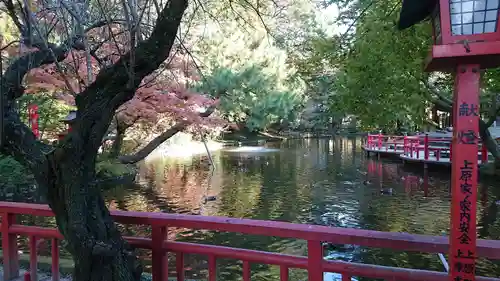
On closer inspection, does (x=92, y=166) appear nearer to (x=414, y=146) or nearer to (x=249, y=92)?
(x=249, y=92)

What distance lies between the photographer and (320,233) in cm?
221

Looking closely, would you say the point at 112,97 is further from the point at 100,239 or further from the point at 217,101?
the point at 217,101

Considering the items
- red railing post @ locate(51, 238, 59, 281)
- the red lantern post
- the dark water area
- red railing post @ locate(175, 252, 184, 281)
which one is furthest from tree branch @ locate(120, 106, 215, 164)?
the red lantern post

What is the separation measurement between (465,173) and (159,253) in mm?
1904

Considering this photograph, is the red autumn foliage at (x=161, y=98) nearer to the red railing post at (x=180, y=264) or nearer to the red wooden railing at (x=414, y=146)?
the red railing post at (x=180, y=264)

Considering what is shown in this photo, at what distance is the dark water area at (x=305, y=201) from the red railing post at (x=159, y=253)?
3268 millimetres

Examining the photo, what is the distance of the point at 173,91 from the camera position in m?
11.6

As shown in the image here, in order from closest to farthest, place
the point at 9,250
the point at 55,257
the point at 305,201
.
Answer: the point at 55,257, the point at 9,250, the point at 305,201

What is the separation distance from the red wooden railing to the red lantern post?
12583 mm

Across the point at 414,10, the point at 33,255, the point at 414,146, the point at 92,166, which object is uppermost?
the point at 414,10

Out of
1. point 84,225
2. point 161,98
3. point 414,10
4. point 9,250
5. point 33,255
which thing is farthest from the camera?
point 161,98

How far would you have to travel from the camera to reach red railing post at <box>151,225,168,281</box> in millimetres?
2693

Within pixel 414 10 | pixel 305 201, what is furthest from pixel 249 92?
pixel 414 10

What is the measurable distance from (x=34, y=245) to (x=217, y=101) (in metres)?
9.22
